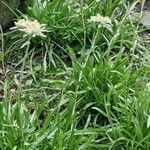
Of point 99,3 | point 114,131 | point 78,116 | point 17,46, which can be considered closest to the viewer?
point 114,131

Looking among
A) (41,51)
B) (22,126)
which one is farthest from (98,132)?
(41,51)

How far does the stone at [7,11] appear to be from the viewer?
14.6 feet

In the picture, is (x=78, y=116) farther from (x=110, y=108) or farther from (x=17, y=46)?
(x=17, y=46)

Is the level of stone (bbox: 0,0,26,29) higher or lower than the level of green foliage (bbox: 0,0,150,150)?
higher

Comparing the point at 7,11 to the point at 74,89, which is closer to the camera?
the point at 74,89

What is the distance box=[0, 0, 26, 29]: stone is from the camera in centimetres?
444

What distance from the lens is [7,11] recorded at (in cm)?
450

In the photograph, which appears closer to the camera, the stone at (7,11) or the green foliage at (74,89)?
the green foliage at (74,89)

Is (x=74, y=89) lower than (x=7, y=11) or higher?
lower

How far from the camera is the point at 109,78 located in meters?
3.85

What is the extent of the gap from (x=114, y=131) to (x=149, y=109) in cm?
33

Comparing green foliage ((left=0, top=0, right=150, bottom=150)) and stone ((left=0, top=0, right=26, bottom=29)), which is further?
stone ((left=0, top=0, right=26, bottom=29))

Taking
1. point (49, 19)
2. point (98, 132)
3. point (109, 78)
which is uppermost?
point (49, 19)

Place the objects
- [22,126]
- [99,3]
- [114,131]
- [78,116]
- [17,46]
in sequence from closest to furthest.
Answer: [22,126], [114,131], [78,116], [17,46], [99,3]
